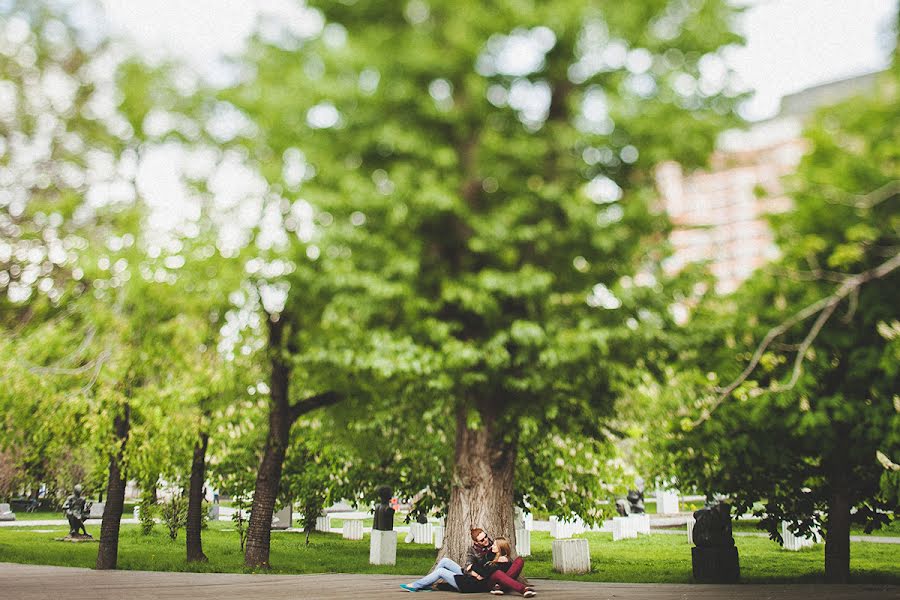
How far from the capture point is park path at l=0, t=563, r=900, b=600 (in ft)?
Result: 36.8

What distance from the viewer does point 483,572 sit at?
1184 centimetres

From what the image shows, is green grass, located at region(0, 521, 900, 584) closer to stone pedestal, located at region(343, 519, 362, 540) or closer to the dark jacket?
stone pedestal, located at region(343, 519, 362, 540)

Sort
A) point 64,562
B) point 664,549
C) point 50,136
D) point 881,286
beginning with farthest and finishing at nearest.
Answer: point 664,549 < point 64,562 < point 50,136 < point 881,286

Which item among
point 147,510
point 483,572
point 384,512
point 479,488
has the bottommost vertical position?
point 147,510

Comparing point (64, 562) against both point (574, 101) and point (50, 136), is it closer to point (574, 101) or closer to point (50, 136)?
point (50, 136)

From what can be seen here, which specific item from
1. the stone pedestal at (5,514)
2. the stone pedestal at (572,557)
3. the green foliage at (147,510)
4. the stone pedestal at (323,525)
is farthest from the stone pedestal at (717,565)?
the stone pedestal at (5,514)

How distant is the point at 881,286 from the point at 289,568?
44.0 ft

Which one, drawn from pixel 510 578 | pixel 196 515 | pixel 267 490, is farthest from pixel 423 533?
pixel 510 578

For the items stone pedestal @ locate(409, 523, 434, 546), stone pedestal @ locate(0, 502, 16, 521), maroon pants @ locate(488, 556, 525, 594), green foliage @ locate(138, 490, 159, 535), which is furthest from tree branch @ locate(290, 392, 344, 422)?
stone pedestal @ locate(0, 502, 16, 521)

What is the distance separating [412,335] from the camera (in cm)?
1168

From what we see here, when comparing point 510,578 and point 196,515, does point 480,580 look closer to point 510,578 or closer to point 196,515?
point 510,578

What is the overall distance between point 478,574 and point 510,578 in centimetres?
50

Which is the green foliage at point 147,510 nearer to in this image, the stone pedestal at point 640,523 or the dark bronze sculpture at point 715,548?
the stone pedestal at point 640,523

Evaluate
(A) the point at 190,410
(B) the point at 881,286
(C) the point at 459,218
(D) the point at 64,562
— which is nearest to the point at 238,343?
(A) the point at 190,410
